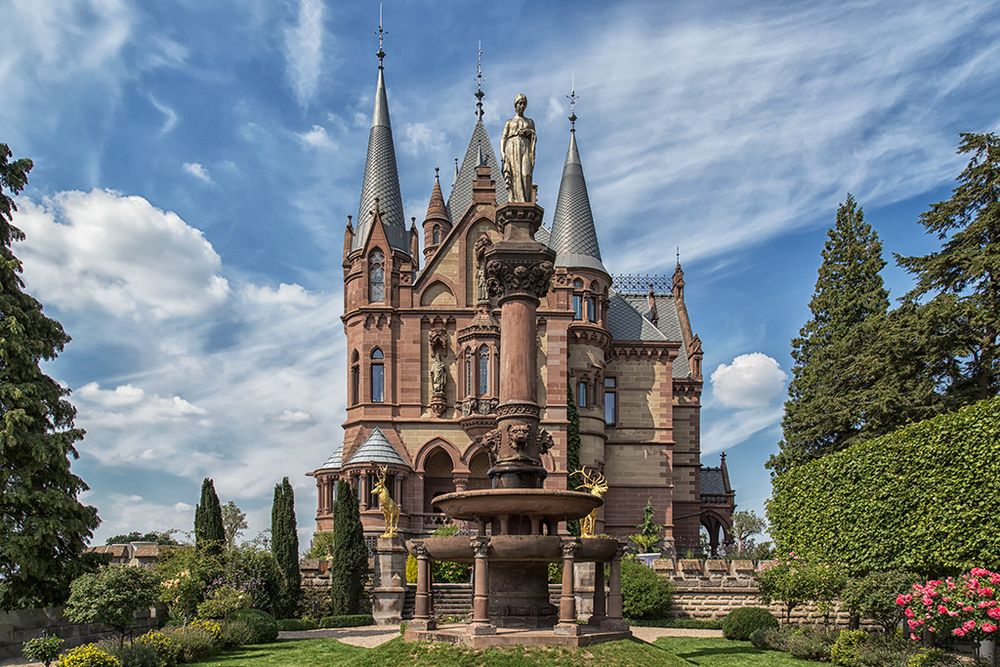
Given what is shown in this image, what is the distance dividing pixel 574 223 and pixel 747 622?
3058cm

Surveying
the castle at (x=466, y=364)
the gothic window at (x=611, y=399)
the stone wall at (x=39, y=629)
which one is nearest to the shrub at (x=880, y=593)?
the stone wall at (x=39, y=629)

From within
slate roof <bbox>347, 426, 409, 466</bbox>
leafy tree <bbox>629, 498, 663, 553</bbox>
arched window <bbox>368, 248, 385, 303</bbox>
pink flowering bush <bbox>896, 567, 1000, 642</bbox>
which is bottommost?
pink flowering bush <bbox>896, 567, 1000, 642</bbox>

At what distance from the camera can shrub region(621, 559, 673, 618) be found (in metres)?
33.1

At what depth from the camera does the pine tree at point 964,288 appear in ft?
95.3

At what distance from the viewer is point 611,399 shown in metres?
54.8

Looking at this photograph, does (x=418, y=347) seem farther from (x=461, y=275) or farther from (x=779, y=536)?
(x=779, y=536)

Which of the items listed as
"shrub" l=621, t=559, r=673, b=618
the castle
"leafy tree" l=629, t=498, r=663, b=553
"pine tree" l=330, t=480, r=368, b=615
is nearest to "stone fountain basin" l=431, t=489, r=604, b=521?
"shrub" l=621, t=559, r=673, b=618

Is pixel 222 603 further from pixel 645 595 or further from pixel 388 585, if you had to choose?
pixel 645 595

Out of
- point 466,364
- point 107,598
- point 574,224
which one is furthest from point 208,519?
point 574,224

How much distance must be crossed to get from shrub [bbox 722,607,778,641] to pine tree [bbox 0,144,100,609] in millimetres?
18657

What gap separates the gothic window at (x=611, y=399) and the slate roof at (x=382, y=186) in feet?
46.8

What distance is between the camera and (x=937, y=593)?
20.2 metres

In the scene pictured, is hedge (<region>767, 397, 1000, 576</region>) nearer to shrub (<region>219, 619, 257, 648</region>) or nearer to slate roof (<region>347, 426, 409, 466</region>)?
shrub (<region>219, 619, 257, 648</region>)

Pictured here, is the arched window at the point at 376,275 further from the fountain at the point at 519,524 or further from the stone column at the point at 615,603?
the stone column at the point at 615,603
